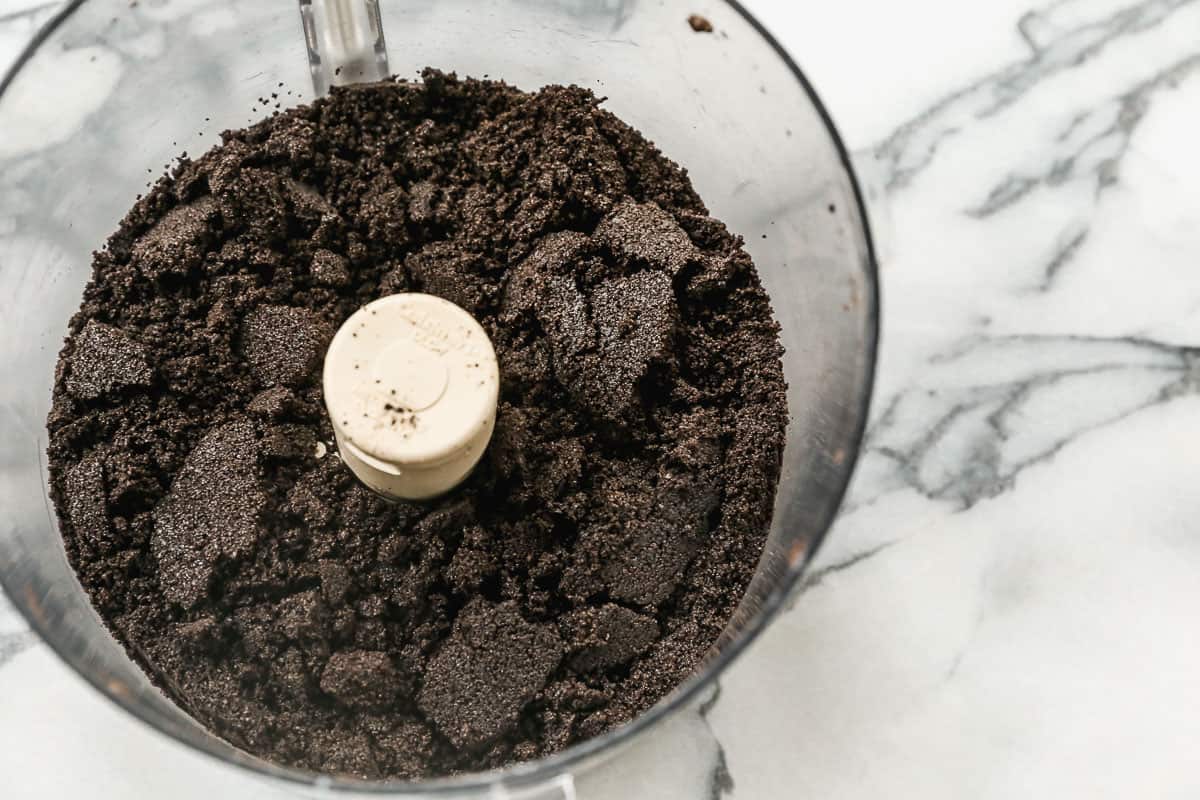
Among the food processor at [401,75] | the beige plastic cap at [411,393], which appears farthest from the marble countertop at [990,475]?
the beige plastic cap at [411,393]

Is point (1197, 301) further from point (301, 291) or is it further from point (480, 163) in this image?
point (301, 291)

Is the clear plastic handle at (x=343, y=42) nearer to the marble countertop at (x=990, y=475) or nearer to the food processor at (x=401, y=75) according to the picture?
the food processor at (x=401, y=75)

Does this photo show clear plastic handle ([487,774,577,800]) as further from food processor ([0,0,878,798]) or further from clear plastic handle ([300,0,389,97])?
clear plastic handle ([300,0,389,97])

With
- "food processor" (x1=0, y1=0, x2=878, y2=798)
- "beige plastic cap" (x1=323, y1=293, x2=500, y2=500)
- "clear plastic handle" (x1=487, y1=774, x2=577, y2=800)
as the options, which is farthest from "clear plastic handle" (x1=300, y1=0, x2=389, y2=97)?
"clear plastic handle" (x1=487, y1=774, x2=577, y2=800)

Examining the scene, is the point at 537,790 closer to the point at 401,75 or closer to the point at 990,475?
the point at 990,475

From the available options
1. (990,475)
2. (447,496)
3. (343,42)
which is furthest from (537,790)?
(343,42)

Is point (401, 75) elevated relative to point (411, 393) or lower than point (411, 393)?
elevated

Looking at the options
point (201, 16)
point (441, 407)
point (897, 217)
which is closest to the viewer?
point (441, 407)

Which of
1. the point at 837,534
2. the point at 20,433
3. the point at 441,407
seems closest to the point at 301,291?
the point at 441,407
